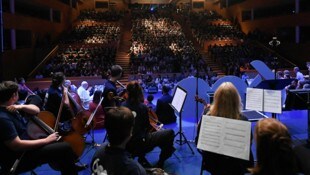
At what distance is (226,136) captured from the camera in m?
2.85

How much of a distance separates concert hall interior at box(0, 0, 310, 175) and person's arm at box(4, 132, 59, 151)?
0.01 metres

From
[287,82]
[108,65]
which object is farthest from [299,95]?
[108,65]

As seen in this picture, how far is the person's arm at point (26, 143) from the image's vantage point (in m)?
2.86

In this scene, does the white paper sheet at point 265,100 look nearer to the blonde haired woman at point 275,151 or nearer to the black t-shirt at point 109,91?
the black t-shirt at point 109,91

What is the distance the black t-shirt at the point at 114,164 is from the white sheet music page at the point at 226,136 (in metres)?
1.00

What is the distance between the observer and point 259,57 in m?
18.7

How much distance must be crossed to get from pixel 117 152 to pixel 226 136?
1188mm

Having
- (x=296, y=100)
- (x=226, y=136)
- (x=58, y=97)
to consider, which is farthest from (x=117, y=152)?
(x=296, y=100)

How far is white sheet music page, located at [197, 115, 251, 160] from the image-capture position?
2756 millimetres

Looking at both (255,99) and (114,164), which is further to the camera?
(255,99)

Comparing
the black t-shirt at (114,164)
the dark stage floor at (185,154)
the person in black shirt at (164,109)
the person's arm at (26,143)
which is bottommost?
the dark stage floor at (185,154)

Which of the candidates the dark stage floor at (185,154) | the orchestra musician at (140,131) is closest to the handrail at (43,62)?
the dark stage floor at (185,154)

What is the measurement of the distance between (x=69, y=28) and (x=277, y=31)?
17.7 m

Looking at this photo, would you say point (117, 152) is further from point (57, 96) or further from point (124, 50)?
point (124, 50)
